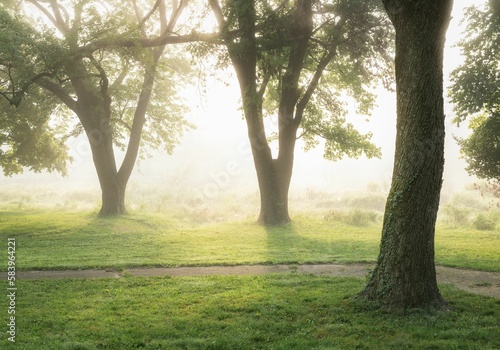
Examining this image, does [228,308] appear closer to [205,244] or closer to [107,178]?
[205,244]

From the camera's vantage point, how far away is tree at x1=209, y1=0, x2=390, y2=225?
1947 centimetres

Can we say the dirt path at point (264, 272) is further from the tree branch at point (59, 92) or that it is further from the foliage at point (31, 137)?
the foliage at point (31, 137)

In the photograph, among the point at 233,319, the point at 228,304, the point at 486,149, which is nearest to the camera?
the point at 233,319

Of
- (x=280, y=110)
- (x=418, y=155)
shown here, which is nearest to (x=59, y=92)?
(x=280, y=110)

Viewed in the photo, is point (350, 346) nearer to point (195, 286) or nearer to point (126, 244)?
point (195, 286)

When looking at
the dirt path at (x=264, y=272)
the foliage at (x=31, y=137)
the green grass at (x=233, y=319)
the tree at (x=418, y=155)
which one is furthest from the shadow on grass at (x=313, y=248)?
the foliage at (x=31, y=137)

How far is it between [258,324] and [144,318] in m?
1.92

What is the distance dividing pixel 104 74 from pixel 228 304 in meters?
17.5

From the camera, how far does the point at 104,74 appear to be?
875 inches

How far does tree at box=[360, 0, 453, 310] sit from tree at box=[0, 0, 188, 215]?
1043cm

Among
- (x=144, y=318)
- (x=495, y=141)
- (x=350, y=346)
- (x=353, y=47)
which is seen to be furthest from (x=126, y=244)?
(x=495, y=141)

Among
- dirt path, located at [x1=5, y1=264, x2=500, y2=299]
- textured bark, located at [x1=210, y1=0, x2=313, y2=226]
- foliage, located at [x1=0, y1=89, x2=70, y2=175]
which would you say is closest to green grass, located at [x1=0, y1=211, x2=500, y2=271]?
dirt path, located at [x1=5, y1=264, x2=500, y2=299]

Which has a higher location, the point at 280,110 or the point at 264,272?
the point at 280,110

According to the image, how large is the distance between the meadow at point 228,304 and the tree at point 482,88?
401 cm
